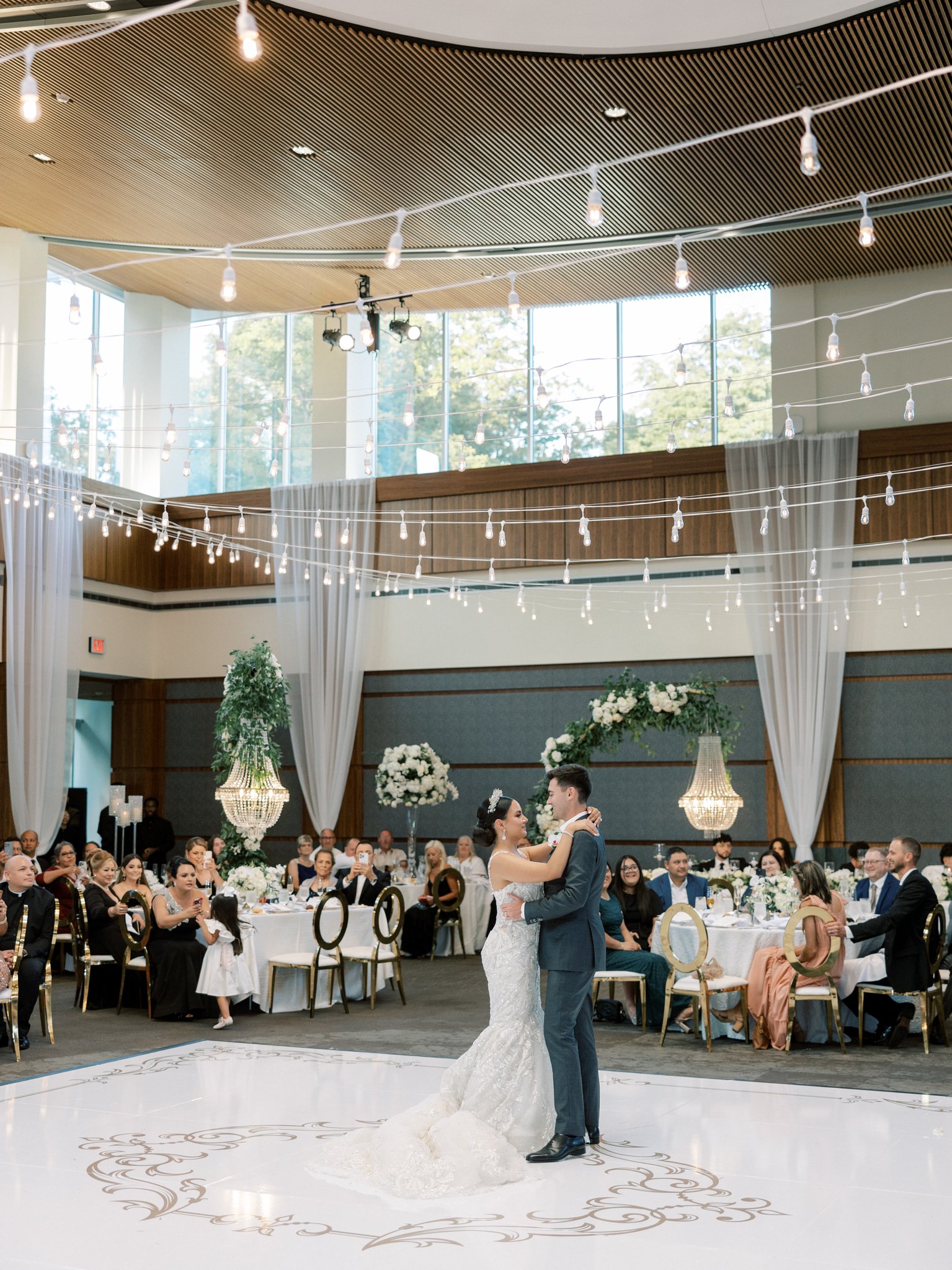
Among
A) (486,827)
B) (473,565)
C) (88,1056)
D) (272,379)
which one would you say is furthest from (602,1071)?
(272,379)

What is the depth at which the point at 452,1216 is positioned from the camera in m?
4.46

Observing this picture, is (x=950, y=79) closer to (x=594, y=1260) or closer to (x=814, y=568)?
(x=814, y=568)

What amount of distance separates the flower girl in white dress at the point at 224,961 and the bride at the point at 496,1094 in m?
3.37

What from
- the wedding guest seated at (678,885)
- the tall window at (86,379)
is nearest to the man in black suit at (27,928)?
the wedding guest seated at (678,885)

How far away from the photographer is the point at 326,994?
9672 mm

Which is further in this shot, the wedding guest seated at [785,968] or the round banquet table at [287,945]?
the round banquet table at [287,945]

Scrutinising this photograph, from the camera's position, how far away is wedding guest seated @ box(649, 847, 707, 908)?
30.8 ft

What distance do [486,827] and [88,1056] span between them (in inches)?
139

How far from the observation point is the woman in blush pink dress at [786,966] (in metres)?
7.74

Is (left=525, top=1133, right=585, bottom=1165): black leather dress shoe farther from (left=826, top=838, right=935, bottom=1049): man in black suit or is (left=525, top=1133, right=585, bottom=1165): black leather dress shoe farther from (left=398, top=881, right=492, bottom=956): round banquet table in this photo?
(left=398, top=881, right=492, bottom=956): round banquet table

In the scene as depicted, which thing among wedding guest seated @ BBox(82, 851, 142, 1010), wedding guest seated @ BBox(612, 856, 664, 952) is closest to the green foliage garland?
wedding guest seated @ BBox(612, 856, 664, 952)

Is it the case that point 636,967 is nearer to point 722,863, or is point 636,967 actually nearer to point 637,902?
point 637,902

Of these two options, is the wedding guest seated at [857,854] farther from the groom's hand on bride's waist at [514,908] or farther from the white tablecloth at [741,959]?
the groom's hand on bride's waist at [514,908]

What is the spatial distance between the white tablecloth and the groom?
287cm
